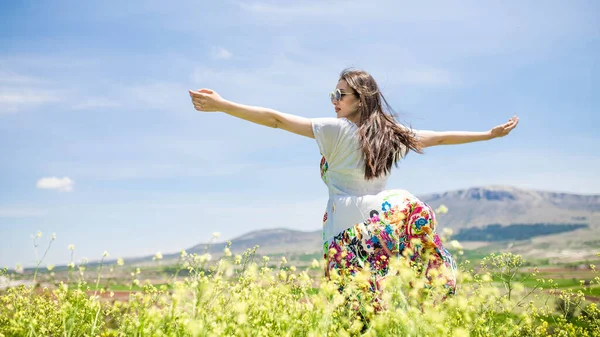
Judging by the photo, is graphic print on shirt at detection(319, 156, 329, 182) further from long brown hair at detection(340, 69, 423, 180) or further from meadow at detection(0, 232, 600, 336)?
meadow at detection(0, 232, 600, 336)

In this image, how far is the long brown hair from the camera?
455 centimetres

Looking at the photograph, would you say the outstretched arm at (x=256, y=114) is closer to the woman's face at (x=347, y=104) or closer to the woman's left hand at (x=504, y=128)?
the woman's face at (x=347, y=104)

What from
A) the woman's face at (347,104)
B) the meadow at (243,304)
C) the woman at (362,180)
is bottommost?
the meadow at (243,304)

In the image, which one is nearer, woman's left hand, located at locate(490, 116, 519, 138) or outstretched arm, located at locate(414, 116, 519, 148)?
outstretched arm, located at locate(414, 116, 519, 148)

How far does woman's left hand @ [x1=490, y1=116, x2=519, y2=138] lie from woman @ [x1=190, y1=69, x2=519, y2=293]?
1541 millimetres

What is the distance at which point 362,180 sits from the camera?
15.0 feet

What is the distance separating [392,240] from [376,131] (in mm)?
1091

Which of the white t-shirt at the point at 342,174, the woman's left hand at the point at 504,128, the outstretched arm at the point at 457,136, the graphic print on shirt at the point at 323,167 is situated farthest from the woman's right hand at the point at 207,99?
the woman's left hand at the point at 504,128

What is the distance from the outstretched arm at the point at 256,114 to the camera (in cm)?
464

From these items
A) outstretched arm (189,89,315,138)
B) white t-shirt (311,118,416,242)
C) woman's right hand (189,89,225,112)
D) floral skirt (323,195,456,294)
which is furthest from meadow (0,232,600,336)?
woman's right hand (189,89,225,112)

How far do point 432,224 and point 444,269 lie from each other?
0.41 m

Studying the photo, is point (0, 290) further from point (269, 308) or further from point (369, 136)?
point (369, 136)

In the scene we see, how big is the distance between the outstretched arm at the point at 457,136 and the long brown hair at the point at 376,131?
16.3 inches

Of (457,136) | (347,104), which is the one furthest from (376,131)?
(457,136)
